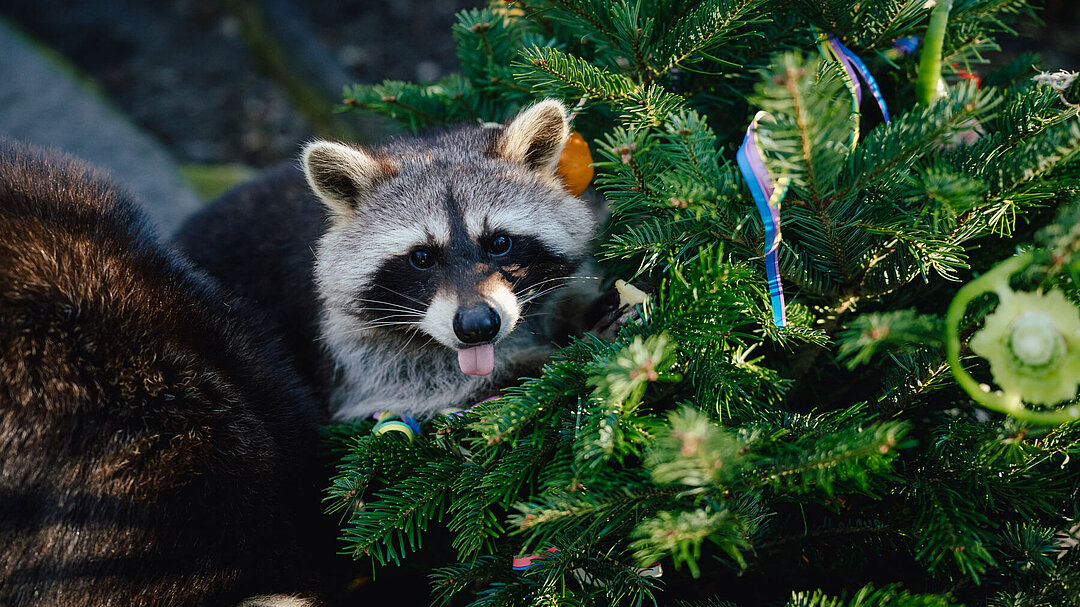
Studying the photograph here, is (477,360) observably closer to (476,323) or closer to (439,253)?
(476,323)

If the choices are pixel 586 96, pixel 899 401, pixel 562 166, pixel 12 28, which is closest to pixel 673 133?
pixel 586 96

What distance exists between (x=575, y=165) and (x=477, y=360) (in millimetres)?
657

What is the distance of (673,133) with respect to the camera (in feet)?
4.56

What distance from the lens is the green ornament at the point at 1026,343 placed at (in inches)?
41.9

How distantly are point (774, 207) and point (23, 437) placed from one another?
155cm

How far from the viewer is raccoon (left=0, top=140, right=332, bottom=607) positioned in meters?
1.51

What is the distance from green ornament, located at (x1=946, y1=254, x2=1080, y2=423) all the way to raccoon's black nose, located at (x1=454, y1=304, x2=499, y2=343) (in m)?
1.12

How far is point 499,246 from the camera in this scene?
2227mm

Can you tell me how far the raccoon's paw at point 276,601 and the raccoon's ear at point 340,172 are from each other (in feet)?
3.73

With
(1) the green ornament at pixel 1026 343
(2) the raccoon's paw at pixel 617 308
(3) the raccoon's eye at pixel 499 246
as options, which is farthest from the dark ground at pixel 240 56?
(1) the green ornament at pixel 1026 343

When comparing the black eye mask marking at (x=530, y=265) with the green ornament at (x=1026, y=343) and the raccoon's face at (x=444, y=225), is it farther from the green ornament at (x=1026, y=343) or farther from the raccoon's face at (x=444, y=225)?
the green ornament at (x=1026, y=343)

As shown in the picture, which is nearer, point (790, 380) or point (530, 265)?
point (790, 380)

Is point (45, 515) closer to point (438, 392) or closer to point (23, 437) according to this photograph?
point (23, 437)

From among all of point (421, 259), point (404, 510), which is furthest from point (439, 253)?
point (404, 510)
